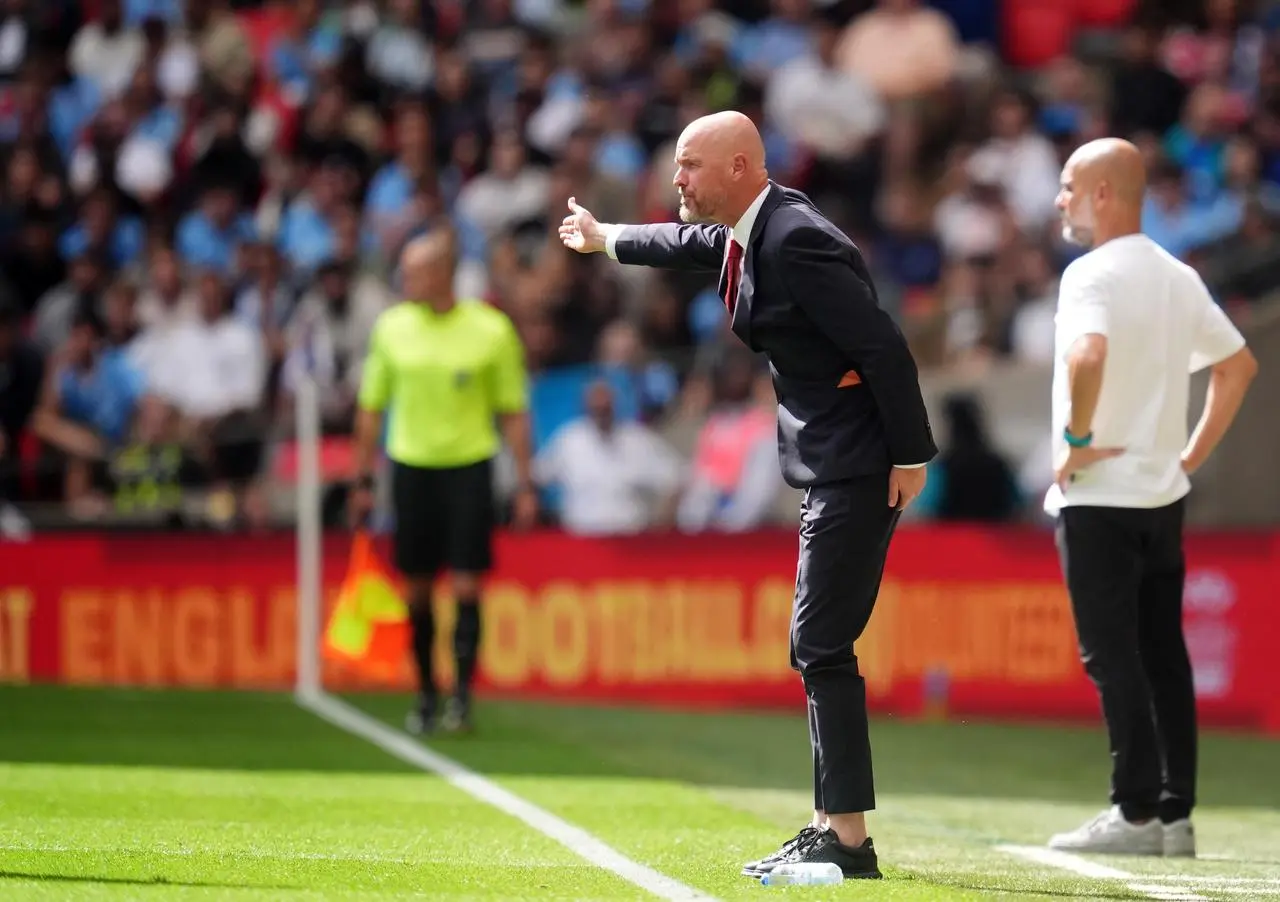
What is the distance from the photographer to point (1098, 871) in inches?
267

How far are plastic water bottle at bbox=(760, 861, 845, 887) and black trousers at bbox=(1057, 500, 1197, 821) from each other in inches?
64.6

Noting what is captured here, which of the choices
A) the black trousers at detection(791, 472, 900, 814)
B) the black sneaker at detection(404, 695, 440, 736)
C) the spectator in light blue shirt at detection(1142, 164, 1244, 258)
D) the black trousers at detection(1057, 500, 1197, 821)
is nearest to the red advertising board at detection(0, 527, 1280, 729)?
the black sneaker at detection(404, 695, 440, 736)

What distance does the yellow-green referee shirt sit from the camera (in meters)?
11.0

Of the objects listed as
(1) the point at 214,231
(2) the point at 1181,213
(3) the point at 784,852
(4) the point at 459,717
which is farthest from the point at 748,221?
(1) the point at 214,231

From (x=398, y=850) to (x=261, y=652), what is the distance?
294 inches

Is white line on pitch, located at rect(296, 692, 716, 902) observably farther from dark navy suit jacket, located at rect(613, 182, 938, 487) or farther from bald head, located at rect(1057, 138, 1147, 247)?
bald head, located at rect(1057, 138, 1147, 247)

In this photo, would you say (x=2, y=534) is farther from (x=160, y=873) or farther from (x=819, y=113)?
(x=160, y=873)

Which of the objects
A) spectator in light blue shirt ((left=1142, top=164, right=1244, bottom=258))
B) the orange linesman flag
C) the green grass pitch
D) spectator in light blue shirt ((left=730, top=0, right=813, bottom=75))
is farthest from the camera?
spectator in light blue shirt ((left=730, top=0, right=813, bottom=75))

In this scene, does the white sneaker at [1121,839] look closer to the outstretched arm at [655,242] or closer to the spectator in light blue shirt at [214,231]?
the outstretched arm at [655,242]

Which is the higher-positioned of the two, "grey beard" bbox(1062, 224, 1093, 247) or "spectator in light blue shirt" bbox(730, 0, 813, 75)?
"spectator in light blue shirt" bbox(730, 0, 813, 75)

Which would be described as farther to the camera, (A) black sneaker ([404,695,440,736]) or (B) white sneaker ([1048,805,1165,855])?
(A) black sneaker ([404,695,440,736])

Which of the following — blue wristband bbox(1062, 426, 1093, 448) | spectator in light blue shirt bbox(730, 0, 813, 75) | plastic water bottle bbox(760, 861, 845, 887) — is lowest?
plastic water bottle bbox(760, 861, 845, 887)

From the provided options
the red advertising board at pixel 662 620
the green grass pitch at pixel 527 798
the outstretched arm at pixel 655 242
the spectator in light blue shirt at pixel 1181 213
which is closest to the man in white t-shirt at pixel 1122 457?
the green grass pitch at pixel 527 798

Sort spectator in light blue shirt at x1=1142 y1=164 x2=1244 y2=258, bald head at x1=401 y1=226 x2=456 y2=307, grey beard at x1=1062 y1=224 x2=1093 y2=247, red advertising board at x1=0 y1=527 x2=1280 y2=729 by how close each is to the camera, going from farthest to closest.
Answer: spectator in light blue shirt at x1=1142 y1=164 x2=1244 y2=258 < red advertising board at x1=0 y1=527 x2=1280 y2=729 < bald head at x1=401 y1=226 x2=456 y2=307 < grey beard at x1=1062 y1=224 x2=1093 y2=247
